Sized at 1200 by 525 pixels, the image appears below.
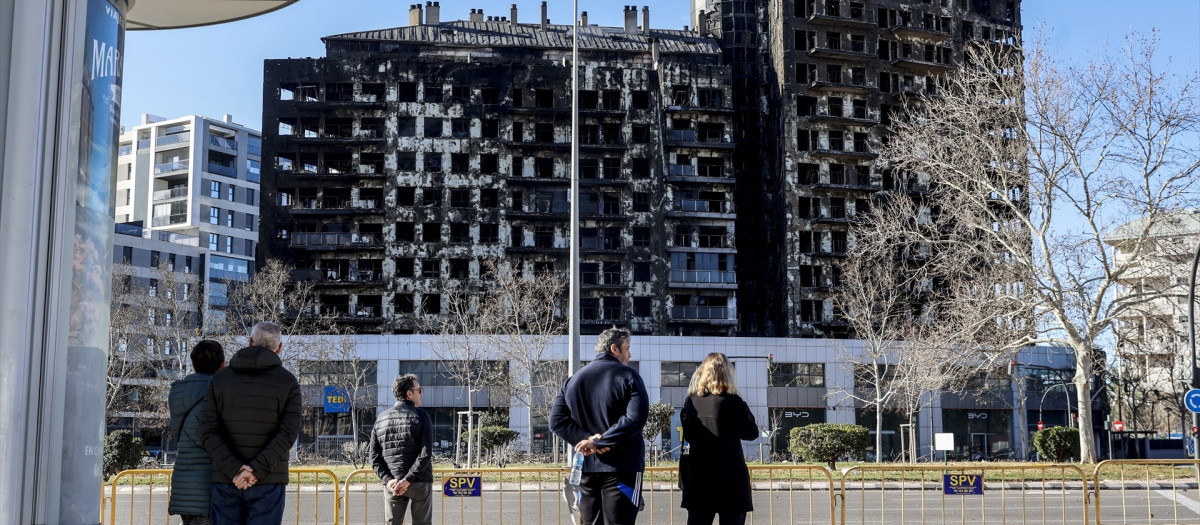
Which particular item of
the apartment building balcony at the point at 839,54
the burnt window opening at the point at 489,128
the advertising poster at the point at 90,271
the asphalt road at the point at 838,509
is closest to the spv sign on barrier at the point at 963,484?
the asphalt road at the point at 838,509

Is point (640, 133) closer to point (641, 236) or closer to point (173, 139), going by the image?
point (641, 236)

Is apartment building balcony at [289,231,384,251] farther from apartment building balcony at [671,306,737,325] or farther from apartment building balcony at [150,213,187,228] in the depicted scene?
apartment building balcony at [150,213,187,228]

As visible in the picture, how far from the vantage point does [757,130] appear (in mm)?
77062

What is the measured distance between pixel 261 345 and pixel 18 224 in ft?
7.59

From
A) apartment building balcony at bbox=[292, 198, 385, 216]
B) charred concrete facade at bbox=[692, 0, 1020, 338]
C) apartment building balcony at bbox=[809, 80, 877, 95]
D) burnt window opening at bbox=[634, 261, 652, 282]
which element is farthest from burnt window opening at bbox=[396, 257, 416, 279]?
apartment building balcony at bbox=[809, 80, 877, 95]

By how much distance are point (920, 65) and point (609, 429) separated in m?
70.8

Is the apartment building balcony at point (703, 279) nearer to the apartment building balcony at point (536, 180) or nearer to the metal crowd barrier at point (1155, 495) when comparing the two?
the apartment building balcony at point (536, 180)

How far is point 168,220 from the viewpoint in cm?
10431

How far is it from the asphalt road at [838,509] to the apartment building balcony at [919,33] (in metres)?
55.8

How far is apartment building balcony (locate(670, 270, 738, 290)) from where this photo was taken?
69938 millimetres

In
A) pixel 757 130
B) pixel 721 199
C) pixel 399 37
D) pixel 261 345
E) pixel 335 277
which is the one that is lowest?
pixel 261 345

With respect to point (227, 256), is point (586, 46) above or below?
above

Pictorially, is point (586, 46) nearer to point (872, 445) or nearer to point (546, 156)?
point (546, 156)

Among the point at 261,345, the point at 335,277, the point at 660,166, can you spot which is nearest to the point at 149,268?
the point at 335,277
